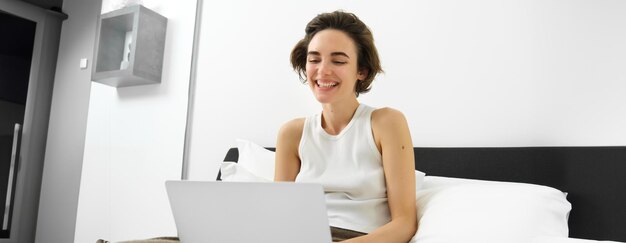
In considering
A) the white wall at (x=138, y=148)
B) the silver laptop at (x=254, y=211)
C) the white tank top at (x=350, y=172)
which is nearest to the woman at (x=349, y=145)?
the white tank top at (x=350, y=172)

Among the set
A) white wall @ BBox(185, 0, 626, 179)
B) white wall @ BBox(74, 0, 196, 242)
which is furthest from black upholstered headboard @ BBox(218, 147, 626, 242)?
white wall @ BBox(74, 0, 196, 242)

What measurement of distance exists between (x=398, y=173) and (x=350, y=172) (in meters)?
0.14

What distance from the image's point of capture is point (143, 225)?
97.2 inches

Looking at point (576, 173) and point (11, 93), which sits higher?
point (11, 93)

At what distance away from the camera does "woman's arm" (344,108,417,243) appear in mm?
1134

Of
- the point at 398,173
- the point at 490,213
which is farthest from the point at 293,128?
the point at 490,213

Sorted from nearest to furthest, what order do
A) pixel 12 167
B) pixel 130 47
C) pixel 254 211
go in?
pixel 254 211 → pixel 130 47 → pixel 12 167

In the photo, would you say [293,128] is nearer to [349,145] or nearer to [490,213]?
[349,145]

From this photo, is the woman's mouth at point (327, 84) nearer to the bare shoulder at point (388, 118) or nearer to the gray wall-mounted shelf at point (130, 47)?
the bare shoulder at point (388, 118)

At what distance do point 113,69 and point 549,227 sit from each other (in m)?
2.32

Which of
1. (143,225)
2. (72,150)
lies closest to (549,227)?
(143,225)

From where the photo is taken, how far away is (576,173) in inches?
53.5

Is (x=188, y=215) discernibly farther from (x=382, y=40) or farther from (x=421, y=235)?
(x=382, y=40)

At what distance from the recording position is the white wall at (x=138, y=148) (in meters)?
2.46
